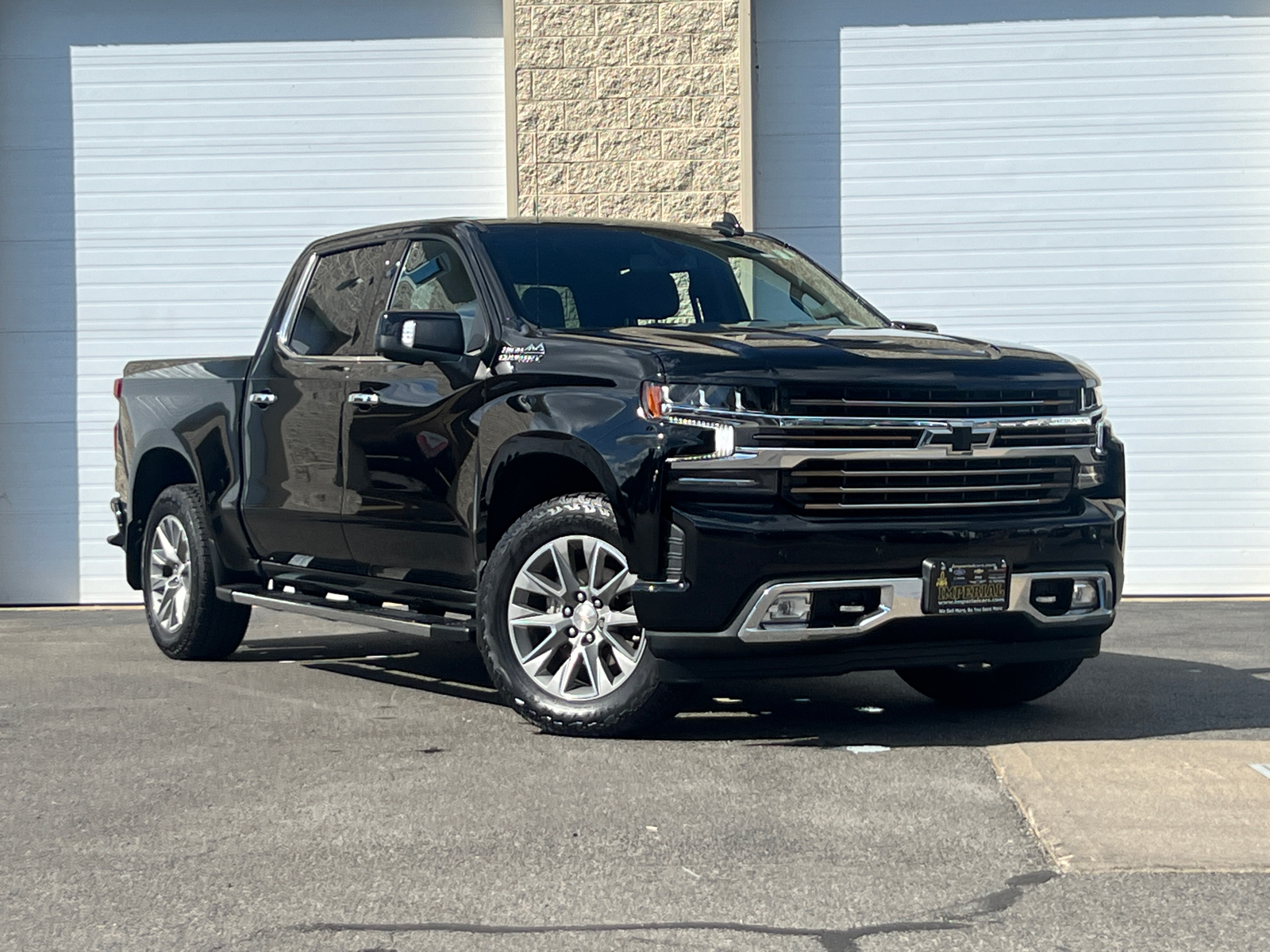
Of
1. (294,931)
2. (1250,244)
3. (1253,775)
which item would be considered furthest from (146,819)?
(1250,244)

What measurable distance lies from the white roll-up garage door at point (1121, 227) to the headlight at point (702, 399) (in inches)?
284

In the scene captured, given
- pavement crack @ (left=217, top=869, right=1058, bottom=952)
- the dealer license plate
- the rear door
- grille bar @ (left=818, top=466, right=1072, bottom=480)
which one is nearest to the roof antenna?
the rear door

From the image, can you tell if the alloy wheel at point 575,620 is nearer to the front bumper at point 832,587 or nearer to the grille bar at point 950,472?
the front bumper at point 832,587

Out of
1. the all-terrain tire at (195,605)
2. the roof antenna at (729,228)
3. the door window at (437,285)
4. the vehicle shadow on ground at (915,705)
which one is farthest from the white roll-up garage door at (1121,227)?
the door window at (437,285)

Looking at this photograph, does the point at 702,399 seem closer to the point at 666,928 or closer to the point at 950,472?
the point at 950,472

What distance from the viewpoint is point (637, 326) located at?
731 centimetres

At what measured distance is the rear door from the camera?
8.07 meters

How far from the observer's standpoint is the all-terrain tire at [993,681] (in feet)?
24.5

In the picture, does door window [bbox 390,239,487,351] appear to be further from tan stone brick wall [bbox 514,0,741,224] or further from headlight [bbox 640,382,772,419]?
tan stone brick wall [bbox 514,0,741,224]

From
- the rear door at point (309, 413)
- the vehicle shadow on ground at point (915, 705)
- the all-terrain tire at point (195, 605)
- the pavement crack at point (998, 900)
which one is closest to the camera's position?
the pavement crack at point (998, 900)

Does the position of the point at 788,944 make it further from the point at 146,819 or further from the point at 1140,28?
the point at 1140,28

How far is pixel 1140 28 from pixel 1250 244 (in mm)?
1715

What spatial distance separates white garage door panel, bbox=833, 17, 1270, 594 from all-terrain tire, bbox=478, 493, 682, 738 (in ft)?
23.2

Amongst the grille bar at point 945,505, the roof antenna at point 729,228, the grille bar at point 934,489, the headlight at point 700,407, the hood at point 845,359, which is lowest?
the grille bar at point 945,505
